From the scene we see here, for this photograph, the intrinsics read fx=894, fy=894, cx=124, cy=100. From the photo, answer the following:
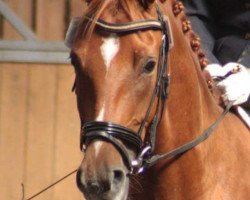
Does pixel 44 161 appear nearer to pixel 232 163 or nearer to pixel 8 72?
pixel 8 72

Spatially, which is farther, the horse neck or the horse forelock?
the horse neck

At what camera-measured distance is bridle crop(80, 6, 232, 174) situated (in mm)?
2684

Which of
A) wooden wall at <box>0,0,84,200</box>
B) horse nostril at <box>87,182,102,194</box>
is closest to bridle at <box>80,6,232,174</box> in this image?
horse nostril at <box>87,182,102,194</box>

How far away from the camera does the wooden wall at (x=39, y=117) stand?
18.6ft

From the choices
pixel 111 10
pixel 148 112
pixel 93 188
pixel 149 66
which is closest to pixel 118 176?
pixel 93 188

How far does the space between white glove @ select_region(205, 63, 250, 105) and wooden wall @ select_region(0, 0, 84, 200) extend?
95.5 inches

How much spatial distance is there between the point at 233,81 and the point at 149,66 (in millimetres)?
548

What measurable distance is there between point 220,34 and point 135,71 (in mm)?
983

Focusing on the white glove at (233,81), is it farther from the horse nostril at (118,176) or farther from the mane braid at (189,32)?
the horse nostril at (118,176)

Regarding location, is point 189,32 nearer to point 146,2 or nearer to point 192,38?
point 192,38

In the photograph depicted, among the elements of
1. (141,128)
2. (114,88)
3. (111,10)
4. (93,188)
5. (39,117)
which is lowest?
(39,117)

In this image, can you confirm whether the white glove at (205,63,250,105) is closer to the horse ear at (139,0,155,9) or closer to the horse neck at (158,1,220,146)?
the horse neck at (158,1,220,146)

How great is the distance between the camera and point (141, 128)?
277 cm

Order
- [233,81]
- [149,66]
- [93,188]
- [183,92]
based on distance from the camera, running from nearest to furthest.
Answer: [93,188], [149,66], [183,92], [233,81]
